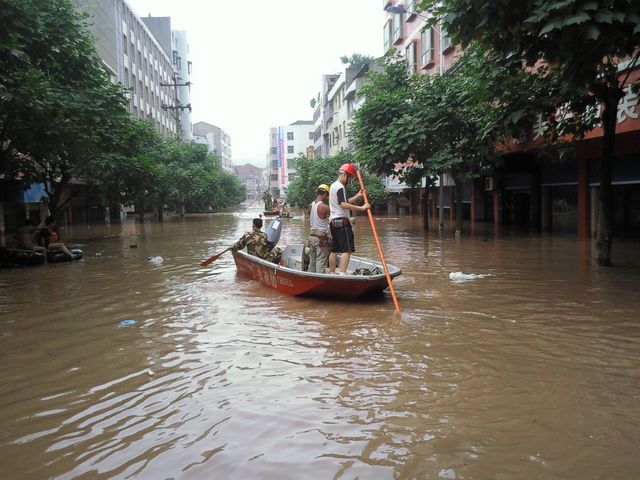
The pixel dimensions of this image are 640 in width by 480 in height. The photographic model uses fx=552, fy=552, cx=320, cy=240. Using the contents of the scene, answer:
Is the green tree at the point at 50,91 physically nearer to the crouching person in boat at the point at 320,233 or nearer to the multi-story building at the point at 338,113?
the crouching person in boat at the point at 320,233

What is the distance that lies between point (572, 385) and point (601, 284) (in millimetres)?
5408

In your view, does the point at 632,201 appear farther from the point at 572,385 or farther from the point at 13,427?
the point at 13,427

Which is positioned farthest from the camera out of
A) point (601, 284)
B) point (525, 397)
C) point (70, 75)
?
point (70, 75)

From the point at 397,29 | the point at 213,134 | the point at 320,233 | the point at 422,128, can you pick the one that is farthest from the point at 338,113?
the point at 213,134

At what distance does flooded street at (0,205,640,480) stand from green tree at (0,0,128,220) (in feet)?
17.5

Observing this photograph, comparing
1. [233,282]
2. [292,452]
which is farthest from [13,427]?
[233,282]

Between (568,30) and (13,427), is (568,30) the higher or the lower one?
the higher one

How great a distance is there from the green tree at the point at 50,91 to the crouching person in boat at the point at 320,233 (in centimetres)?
655

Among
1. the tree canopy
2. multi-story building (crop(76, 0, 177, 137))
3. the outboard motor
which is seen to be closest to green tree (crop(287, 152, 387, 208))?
multi-story building (crop(76, 0, 177, 137))

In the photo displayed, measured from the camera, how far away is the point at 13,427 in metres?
3.91

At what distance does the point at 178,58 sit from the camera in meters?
73.9

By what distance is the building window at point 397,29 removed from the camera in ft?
108

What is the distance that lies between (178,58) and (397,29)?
48312 millimetres

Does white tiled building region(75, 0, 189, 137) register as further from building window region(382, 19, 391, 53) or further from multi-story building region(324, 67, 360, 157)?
multi-story building region(324, 67, 360, 157)
